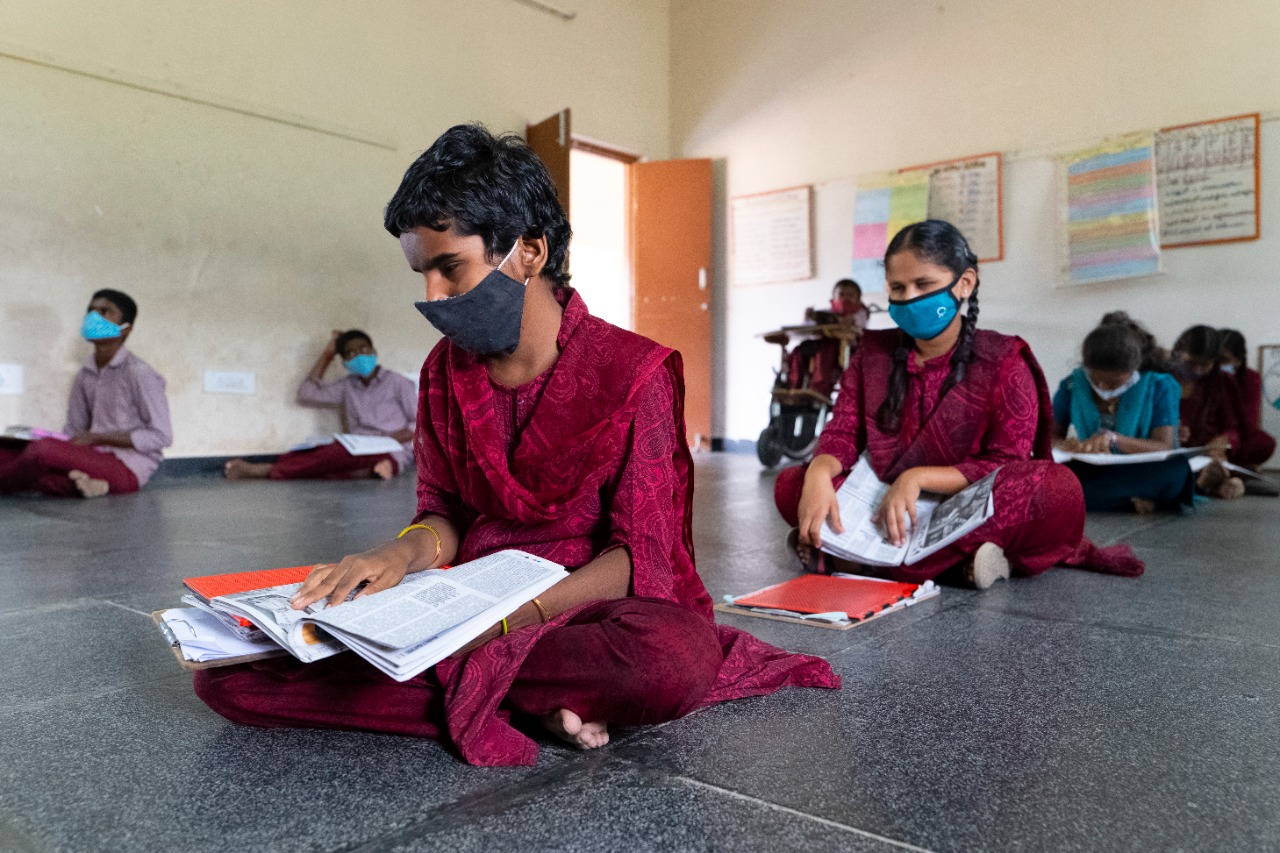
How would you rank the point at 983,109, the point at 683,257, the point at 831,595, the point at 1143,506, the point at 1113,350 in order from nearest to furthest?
the point at 831,595 < the point at 1113,350 < the point at 1143,506 < the point at 983,109 < the point at 683,257

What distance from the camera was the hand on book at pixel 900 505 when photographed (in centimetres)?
222

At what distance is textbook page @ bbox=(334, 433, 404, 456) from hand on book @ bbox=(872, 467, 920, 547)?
160 inches

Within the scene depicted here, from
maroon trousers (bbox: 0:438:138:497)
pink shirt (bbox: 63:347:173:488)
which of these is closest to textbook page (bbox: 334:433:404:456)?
pink shirt (bbox: 63:347:173:488)

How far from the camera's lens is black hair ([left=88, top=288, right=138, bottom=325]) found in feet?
16.3

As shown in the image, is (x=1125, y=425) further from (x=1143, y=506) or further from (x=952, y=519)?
(x=952, y=519)

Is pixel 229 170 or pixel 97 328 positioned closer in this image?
pixel 97 328

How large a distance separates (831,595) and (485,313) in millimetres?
1176

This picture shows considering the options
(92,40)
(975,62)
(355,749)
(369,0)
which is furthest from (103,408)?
(975,62)

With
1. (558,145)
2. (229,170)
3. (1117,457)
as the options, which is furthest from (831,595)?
(558,145)

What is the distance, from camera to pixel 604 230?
8.34 metres

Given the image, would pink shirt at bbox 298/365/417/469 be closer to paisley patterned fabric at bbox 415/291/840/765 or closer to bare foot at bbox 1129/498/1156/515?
bare foot at bbox 1129/498/1156/515

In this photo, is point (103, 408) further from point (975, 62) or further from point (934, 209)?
point (975, 62)

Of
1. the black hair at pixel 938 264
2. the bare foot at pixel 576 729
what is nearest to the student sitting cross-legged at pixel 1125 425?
the black hair at pixel 938 264

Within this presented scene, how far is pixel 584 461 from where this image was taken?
4.34 feet
